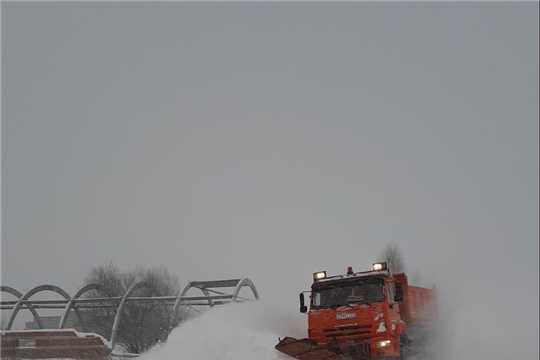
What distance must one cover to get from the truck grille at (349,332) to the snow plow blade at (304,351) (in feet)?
2.76

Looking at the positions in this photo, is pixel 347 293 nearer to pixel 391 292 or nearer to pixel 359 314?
pixel 359 314

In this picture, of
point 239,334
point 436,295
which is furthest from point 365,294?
point 436,295

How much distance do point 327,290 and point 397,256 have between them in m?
34.9

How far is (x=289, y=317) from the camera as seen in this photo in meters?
16.9

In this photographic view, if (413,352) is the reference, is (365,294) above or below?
above

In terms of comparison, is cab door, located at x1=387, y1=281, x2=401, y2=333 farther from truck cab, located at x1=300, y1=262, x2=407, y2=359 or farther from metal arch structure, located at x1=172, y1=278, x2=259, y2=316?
metal arch structure, located at x1=172, y1=278, x2=259, y2=316

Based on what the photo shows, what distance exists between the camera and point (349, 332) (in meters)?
13.7

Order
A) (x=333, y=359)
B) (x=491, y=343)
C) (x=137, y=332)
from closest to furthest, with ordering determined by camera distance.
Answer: (x=333, y=359)
(x=491, y=343)
(x=137, y=332)

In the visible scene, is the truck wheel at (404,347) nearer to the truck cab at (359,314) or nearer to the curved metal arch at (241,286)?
the truck cab at (359,314)

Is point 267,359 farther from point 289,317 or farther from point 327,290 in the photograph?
point 289,317

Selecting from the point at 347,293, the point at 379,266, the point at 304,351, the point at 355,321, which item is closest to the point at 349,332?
the point at 355,321

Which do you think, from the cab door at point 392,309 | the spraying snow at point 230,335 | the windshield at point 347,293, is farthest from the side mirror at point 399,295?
the spraying snow at point 230,335

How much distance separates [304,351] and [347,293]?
2.14 metres

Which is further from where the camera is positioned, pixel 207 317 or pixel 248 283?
pixel 248 283
